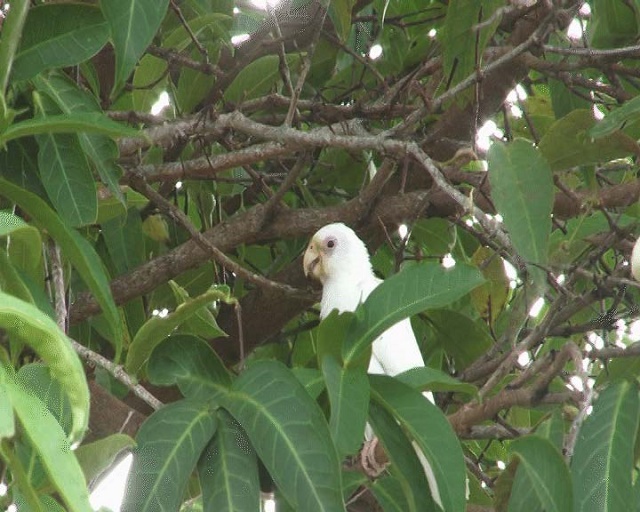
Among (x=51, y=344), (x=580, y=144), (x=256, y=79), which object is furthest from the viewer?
(x=256, y=79)

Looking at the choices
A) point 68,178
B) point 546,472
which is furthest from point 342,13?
point 546,472

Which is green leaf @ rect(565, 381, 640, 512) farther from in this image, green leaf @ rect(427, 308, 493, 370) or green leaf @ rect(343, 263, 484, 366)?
green leaf @ rect(427, 308, 493, 370)

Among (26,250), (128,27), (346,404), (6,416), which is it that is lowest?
(6,416)

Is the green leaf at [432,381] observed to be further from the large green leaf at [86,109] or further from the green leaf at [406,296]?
the large green leaf at [86,109]

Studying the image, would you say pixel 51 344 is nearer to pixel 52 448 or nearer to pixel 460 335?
pixel 52 448

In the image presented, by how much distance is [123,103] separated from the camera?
2742 millimetres

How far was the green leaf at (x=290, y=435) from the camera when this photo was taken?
1.51 m

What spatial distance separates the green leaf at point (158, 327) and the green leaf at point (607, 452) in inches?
23.0

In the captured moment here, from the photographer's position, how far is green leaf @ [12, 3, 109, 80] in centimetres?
180

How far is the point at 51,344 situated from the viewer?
1067 mm

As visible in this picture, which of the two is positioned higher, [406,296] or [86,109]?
[86,109]

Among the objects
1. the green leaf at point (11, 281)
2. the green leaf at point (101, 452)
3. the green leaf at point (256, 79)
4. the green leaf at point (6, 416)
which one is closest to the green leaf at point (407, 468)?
the green leaf at point (101, 452)

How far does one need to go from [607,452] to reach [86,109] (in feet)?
3.38

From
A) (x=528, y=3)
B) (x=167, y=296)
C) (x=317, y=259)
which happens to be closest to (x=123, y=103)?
(x=167, y=296)
